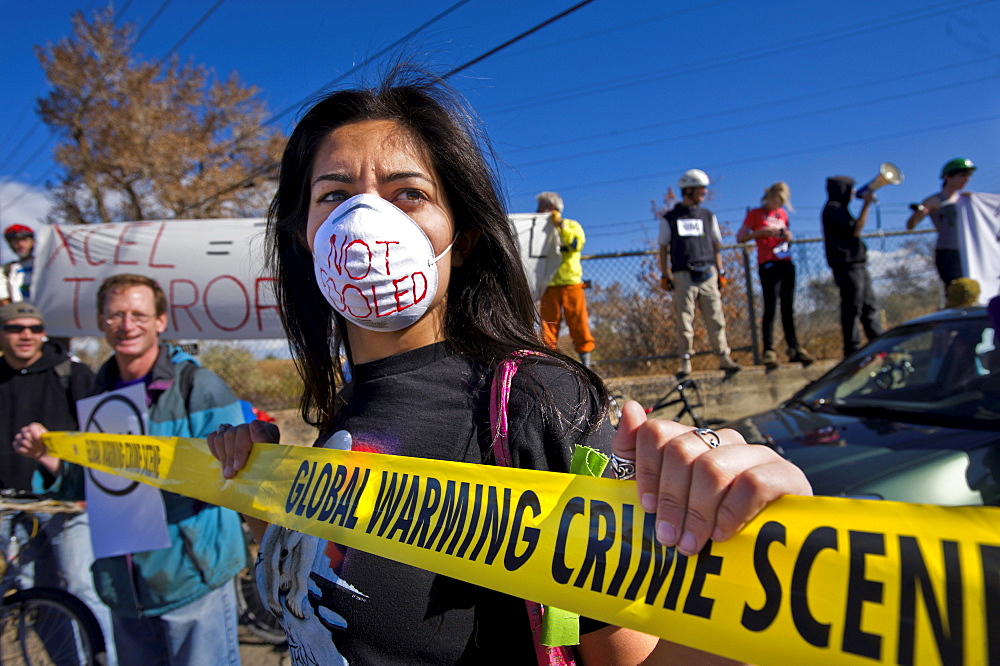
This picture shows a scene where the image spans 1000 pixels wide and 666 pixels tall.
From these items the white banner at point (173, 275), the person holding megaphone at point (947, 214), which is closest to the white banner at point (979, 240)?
the person holding megaphone at point (947, 214)

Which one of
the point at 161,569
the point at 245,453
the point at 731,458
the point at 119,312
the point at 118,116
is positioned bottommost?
the point at 161,569

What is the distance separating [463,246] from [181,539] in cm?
209

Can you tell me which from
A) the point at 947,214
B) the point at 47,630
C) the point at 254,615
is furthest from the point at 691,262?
the point at 47,630

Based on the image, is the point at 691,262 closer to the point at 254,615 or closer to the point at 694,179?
the point at 694,179

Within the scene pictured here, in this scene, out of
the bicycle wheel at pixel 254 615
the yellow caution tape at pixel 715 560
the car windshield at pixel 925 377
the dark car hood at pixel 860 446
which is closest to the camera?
the yellow caution tape at pixel 715 560

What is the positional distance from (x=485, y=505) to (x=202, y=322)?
6.15 meters

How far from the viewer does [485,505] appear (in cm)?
95

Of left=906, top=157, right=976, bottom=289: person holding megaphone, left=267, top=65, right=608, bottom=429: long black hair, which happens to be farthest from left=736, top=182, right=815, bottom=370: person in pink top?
left=267, top=65, right=608, bottom=429: long black hair

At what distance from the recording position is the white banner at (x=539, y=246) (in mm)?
6566

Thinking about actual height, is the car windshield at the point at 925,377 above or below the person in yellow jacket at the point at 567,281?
below

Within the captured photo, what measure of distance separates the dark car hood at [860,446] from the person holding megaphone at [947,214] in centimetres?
535

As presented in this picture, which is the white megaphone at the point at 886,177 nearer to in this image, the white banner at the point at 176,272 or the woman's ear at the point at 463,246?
the white banner at the point at 176,272

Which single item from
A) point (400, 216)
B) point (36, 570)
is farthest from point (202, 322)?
point (400, 216)

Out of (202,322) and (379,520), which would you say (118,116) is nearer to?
(202,322)
